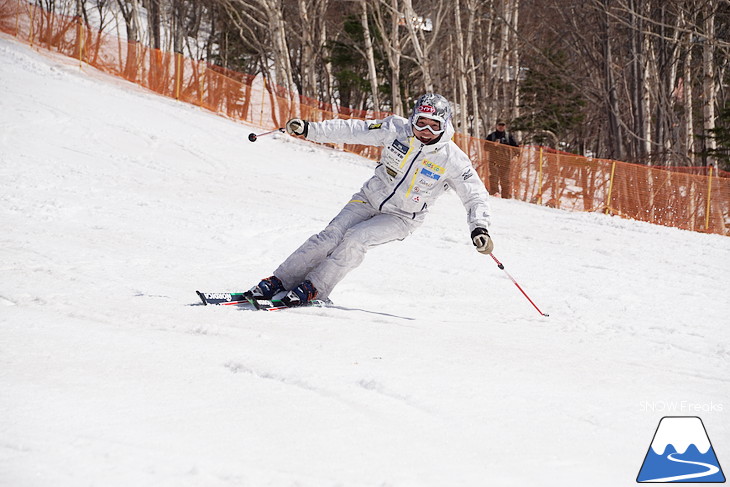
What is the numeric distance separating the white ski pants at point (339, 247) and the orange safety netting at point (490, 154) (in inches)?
423

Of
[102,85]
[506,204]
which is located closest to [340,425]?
[506,204]

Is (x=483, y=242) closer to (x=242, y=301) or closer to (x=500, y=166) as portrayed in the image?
(x=242, y=301)

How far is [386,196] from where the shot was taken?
18.4ft

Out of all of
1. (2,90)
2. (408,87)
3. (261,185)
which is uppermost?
(408,87)

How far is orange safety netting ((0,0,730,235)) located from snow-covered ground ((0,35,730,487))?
15.4ft

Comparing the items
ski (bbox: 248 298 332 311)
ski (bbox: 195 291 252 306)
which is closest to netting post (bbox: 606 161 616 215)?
ski (bbox: 248 298 332 311)

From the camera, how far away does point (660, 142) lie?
2105 cm

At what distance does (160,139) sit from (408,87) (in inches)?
737

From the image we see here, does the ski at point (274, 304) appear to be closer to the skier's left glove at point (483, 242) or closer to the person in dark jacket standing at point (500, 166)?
the skier's left glove at point (483, 242)

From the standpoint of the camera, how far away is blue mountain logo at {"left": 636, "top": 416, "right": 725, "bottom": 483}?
2.69 meters

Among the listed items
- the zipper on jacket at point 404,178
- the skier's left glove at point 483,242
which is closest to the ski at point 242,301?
the zipper on jacket at point 404,178

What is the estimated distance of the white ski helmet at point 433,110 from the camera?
527cm

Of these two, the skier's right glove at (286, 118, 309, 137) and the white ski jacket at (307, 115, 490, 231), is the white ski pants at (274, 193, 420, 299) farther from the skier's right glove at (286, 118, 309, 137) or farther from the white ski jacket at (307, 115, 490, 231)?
the skier's right glove at (286, 118, 309, 137)

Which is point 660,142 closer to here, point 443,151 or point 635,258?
point 635,258
